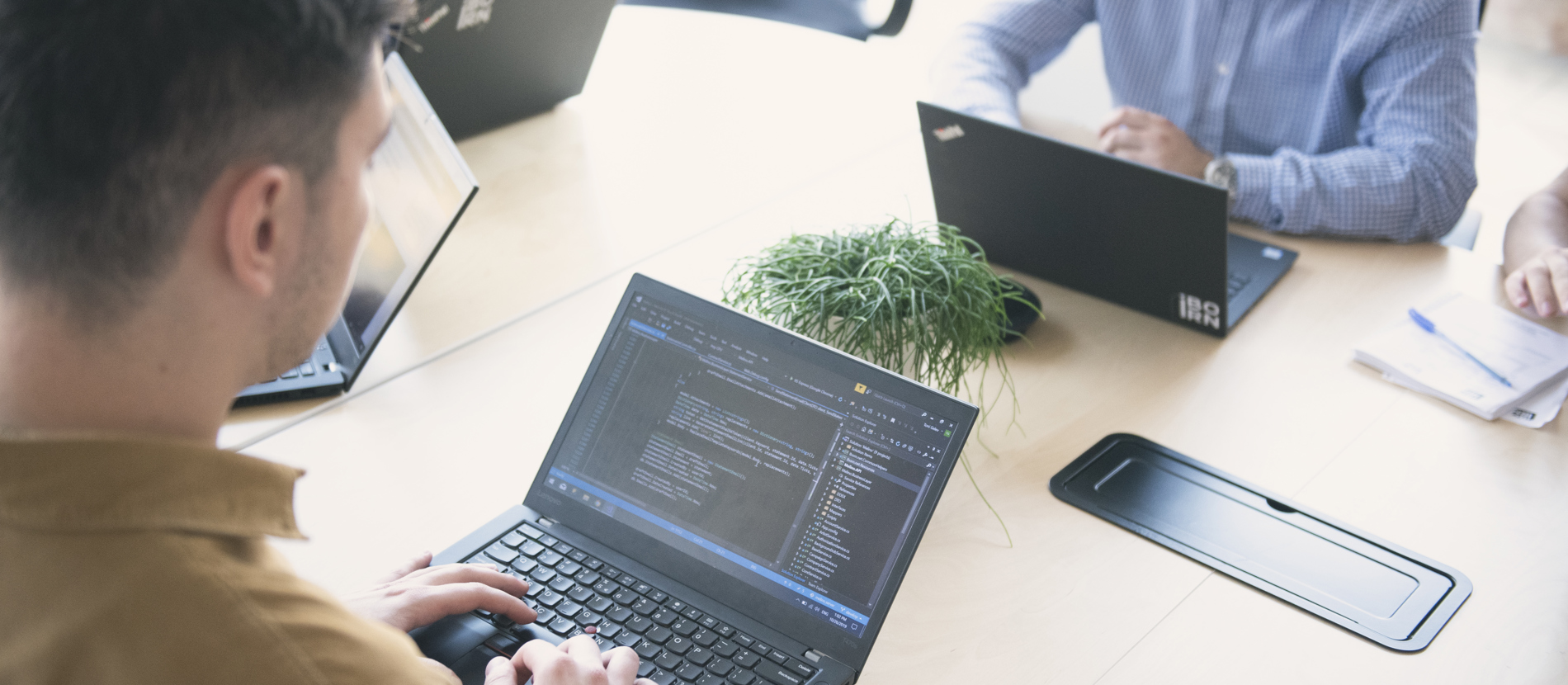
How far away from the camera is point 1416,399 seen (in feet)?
4.05

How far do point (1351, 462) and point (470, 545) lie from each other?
876mm

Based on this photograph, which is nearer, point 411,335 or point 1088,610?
point 1088,610

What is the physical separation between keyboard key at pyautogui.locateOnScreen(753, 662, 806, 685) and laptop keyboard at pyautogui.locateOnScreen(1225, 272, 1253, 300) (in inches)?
32.7

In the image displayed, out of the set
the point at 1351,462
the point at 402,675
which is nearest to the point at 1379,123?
the point at 1351,462

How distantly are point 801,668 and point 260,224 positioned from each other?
0.51m

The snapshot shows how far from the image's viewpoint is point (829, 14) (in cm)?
221

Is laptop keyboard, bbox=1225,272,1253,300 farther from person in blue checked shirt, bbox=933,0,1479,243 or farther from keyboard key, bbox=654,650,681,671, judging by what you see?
keyboard key, bbox=654,650,681,671

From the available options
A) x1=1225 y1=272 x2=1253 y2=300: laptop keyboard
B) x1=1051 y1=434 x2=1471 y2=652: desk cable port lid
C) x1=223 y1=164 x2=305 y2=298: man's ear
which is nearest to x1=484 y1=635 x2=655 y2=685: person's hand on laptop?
x1=223 y1=164 x2=305 y2=298: man's ear

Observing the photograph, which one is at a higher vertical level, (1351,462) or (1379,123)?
(1379,123)

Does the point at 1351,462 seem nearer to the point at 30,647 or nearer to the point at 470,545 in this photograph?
the point at 470,545

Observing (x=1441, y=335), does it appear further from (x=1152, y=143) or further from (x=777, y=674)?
(x=777, y=674)

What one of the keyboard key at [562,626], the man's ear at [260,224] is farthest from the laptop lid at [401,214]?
the man's ear at [260,224]

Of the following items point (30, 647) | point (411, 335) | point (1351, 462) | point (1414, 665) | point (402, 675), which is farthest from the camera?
point (411, 335)

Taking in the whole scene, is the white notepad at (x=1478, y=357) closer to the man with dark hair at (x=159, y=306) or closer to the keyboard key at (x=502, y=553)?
the keyboard key at (x=502, y=553)
